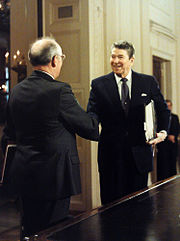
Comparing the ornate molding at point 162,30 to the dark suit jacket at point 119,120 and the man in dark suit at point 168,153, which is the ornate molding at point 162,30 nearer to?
the man in dark suit at point 168,153

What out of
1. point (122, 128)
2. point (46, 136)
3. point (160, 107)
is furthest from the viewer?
point (160, 107)

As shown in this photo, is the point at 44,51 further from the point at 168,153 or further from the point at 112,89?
the point at 168,153

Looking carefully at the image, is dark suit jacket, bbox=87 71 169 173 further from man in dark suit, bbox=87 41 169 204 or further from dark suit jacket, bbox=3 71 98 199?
dark suit jacket, bbox=3 71 98 199

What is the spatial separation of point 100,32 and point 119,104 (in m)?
2.51

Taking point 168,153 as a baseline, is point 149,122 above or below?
above

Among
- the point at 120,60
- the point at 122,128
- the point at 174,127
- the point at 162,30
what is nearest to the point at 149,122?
the point at 122,128

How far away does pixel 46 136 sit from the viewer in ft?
7.05

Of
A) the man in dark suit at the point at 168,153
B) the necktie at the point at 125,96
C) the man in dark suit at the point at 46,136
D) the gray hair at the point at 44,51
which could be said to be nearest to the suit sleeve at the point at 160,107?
the necktie at the point at 125,96

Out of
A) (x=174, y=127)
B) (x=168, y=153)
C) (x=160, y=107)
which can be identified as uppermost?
(x=160, y=107)

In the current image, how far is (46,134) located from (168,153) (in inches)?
210

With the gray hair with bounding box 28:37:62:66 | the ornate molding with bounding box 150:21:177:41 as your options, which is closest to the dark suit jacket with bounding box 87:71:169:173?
the gray hair with bounding box 28:37:62:66

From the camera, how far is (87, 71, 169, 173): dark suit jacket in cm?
276

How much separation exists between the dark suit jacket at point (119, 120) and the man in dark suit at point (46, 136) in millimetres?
533

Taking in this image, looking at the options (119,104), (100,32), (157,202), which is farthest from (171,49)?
(157,202)
